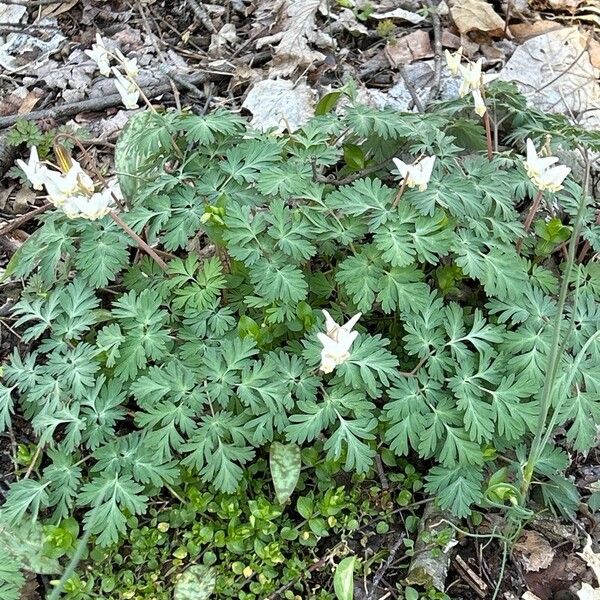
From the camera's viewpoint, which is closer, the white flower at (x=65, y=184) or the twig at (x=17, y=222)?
the white flower at (x=65, y=184)

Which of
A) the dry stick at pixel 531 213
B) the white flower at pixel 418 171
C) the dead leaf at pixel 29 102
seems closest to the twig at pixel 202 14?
the dead leaf at pixel 29 102

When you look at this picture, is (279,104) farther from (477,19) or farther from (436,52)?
(477,19)

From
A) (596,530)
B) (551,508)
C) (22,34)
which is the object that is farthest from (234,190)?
(22,34)

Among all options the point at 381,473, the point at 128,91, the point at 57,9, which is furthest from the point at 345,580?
the point at 57,9

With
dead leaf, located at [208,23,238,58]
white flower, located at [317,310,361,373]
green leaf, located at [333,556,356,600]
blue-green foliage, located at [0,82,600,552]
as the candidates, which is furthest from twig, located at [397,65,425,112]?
green leaf, located at [333,556,356,600]

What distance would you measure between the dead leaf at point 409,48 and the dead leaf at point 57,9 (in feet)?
6.95

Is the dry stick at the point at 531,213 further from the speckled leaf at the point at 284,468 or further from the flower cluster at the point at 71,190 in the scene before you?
the flower cluster at the point at 71,190

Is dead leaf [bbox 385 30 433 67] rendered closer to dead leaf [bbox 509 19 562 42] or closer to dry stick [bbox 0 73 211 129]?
dead leaf [bbox 509 19 562 42]

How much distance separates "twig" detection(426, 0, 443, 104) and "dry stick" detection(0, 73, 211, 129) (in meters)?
1.31

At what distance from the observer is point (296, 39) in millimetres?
3969

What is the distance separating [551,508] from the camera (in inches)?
98.7

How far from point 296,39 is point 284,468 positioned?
2.60 meters

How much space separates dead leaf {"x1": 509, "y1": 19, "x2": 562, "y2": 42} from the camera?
13.2ft

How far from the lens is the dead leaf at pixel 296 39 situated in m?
3.89
